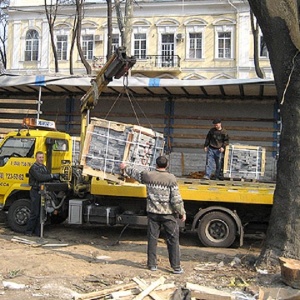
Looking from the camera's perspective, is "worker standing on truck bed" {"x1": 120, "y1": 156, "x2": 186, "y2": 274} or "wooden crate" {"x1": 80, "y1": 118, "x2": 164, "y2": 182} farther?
"wooden crate" {"x1": 80, "y1": 118, "x2": 164, "y2": 182}

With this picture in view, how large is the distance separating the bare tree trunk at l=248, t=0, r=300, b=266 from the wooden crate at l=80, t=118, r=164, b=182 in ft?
10.1

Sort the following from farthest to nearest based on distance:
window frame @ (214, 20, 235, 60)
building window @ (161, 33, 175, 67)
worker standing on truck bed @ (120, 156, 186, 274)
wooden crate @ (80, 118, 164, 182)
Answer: building window @ (161, 33, 175, 67) < window frame @ (214, 20, 235, 60) < wooden crate @ (80, 118, 164, 182) < worker standing on truck bed @ (120, 156, 186, 274)

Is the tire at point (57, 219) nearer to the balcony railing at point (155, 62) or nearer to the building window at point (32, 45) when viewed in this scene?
the balcony railing at point (155, 62)

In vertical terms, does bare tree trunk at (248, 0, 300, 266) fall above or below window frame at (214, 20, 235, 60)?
below

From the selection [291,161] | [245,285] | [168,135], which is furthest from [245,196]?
[168,135]

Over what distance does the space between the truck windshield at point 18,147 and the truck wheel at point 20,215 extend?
1.12 meters

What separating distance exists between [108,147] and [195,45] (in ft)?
96.0

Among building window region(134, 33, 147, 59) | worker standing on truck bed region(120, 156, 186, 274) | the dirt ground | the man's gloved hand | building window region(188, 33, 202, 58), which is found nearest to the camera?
the dirt ground

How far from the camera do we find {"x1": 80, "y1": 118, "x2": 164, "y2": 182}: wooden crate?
912cm

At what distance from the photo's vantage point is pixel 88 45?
3841 cm

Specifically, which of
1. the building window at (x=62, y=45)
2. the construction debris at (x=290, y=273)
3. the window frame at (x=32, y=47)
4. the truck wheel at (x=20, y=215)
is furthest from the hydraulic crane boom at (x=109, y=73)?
the window frame at (x=32, y=47)

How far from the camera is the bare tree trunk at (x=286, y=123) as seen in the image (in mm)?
7093

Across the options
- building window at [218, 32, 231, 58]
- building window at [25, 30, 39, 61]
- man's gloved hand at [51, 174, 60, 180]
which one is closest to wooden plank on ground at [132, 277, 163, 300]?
man's gloved hand at [51, 174, 60, 180]

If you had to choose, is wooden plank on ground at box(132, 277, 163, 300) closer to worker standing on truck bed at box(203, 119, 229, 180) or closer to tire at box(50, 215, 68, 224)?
tire at box(50, 215, 68, 224)
